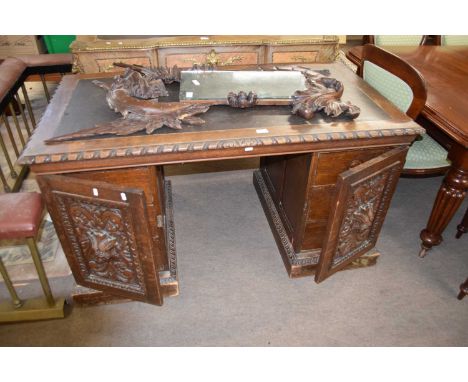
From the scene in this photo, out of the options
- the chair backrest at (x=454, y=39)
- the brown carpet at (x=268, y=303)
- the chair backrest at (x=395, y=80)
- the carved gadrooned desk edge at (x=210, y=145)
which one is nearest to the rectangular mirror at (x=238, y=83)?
the carved gadrooned desk edge at (x=210, y=145)

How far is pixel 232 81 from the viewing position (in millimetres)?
1787

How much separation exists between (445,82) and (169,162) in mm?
1703

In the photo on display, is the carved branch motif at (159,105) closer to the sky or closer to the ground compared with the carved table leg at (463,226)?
closer to the sky

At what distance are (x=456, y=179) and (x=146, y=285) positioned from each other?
155cm

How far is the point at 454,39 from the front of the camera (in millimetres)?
2895

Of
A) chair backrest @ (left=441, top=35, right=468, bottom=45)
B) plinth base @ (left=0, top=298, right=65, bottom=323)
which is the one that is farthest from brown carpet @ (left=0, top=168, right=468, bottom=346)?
chair backrest @ (left=441, top=35, right=468, bottom=45)

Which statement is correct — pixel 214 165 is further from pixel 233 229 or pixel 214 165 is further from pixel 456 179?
pixel 456 179

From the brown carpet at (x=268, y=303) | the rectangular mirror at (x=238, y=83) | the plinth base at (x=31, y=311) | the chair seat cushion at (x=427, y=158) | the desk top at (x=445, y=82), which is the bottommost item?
the brown carpet at (x=268, y=303)

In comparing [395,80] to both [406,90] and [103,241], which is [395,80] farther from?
[103,241]

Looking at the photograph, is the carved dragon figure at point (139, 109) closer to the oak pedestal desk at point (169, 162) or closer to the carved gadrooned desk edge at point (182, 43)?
the oak pedestal desk at point (169, 162)

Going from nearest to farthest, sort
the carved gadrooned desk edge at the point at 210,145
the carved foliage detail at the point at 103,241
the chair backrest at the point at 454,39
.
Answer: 1. the carved gadrooned desk edge at the point at 210,145
2. the carved foliage detail at the point at 103,241
3. the chair backrest at the point at 454,39

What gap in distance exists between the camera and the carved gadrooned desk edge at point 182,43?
96.6 inches

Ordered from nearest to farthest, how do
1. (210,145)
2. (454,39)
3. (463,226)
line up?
(210,145) → (463,226) → (454,39)

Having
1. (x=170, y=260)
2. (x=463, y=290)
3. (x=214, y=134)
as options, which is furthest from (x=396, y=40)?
(x=170, y=260)
